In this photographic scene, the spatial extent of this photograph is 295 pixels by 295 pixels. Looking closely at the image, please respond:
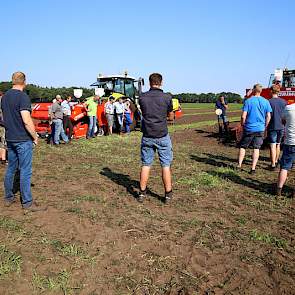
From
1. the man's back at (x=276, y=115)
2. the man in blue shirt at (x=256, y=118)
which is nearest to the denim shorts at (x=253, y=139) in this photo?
the man in blue shirt at (x=256, y=118)

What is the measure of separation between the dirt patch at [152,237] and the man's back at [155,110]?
117cm

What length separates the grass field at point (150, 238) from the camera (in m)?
3.18

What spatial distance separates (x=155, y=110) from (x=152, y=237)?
6.49 feet

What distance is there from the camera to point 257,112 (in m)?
7.14

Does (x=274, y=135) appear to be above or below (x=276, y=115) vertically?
below

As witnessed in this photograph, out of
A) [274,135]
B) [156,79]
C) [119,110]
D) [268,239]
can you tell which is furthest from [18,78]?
[119,110]

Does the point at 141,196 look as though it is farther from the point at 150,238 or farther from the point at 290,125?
the point at 290,125

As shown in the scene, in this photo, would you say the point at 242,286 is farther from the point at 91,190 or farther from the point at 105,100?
the point at 105,100

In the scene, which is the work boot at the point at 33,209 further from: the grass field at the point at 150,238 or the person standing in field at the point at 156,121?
the person standing in field at the point at 156,121

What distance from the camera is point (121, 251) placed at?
3.77 m

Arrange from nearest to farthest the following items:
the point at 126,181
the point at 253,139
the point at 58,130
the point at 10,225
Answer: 1. the point at 10,225
2. the point at 126,181
3. the point at 253,139
4. the point at 58,130

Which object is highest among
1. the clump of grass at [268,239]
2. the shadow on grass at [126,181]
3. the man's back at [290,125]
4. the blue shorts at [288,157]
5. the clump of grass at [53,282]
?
the man's back at [290,125]

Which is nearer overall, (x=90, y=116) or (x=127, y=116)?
(x=90, y=116)

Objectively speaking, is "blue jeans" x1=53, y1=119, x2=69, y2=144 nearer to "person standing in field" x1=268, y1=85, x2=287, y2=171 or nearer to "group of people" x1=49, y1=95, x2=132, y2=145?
"group of people" x1=49, y1=95, x2=132, y2=145
